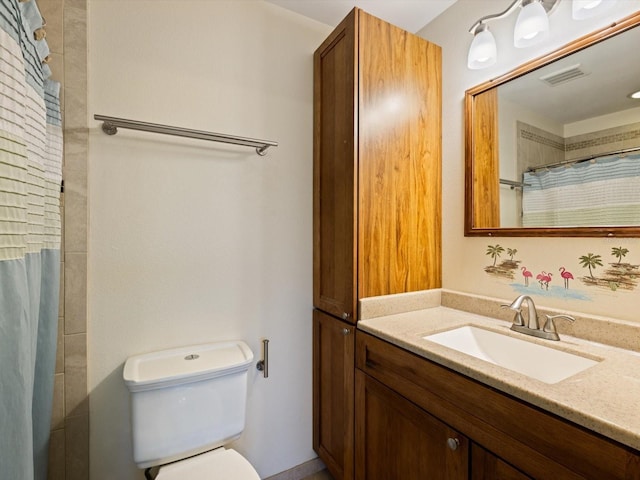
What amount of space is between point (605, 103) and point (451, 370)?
1.07 meters

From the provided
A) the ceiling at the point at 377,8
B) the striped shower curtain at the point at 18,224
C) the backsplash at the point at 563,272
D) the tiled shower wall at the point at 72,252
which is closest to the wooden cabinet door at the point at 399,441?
the backsplash at the point at 563,272

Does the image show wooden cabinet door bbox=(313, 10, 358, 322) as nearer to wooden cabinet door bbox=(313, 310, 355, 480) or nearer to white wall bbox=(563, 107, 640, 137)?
wooden cabinet door bbox=(313, 310, 355, 480)

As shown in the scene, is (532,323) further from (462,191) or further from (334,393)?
(334,393)

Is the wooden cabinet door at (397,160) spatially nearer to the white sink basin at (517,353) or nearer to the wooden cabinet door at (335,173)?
the wooden cabinet door at (335,173)

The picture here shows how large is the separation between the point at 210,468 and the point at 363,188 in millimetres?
1242

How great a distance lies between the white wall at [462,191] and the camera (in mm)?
1028

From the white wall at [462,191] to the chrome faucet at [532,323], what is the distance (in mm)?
125

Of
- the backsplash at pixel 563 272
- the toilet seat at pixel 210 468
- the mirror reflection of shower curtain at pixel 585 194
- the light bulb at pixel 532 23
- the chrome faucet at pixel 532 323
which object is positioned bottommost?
the toilet seat at pixel 210 468

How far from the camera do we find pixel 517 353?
108 centimetres

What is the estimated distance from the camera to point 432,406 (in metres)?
0.92

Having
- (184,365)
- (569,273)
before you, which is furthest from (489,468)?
(184,365)

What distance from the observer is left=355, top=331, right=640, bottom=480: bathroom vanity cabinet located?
0.61m

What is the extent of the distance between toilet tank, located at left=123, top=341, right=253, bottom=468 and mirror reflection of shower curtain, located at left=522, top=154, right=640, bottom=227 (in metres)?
1.35

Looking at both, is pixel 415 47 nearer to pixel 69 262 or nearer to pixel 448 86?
pixel 448 86
